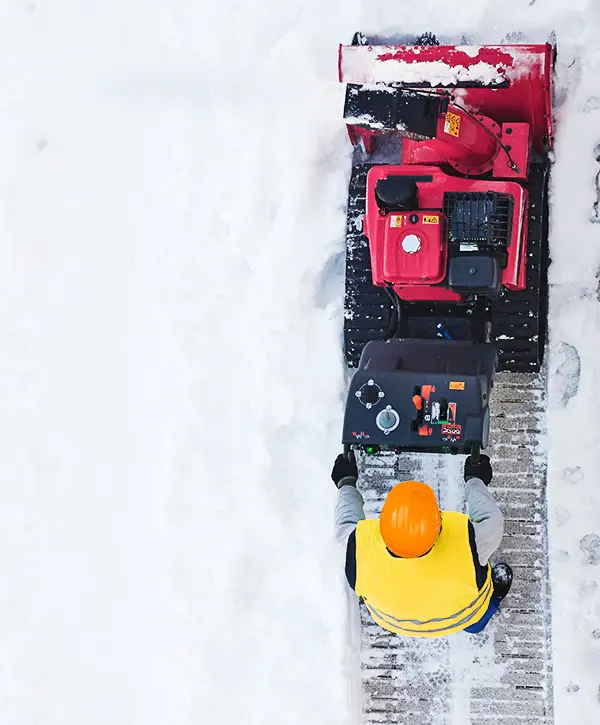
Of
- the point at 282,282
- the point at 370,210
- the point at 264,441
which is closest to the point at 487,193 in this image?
the point at 370,210

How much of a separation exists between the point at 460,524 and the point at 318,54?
9.41ft

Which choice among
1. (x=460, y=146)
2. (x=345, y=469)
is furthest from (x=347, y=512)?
(x=460, y=146)

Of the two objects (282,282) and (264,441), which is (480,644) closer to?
(264,441)

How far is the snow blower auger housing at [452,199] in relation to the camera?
463 cm

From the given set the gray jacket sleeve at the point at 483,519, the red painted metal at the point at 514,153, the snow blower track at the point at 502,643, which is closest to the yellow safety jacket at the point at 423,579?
the gray jacket sleeve at the point at 483,519

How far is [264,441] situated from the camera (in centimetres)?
558

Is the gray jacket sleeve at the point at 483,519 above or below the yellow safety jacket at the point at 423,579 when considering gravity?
above

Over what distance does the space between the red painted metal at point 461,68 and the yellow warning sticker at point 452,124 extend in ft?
0.94

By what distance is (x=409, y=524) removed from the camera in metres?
4.18

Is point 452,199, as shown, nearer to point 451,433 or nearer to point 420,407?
point 420,407

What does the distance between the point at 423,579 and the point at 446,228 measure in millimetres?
1601

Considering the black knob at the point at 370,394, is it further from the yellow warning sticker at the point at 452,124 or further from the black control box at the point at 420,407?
the yellow warning sticker at the point at 452,124

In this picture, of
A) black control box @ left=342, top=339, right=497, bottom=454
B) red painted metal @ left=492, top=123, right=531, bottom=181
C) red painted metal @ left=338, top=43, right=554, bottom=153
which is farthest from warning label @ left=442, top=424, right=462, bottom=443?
red painted metal @ left=338, top=43, right=554, bottom=153

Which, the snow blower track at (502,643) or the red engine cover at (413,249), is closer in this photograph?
the red engine cover at (413,249)
